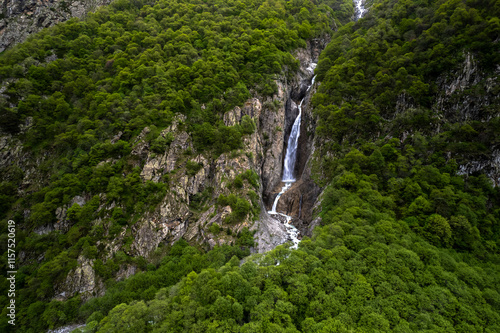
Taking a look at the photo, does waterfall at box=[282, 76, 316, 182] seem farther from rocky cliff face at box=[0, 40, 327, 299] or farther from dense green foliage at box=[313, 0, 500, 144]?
dense green foliage at box=[313, 0, 500, 144]

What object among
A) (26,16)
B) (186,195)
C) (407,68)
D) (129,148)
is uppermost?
(26,16)

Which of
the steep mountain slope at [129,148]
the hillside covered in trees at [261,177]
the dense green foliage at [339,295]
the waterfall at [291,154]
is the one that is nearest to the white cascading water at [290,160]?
the waterfall at [291,154]

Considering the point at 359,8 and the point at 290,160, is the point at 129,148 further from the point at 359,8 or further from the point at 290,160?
the point at 359,8

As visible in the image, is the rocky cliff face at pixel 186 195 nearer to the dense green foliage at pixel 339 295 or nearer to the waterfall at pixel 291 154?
the waterfall at pixel 291 154

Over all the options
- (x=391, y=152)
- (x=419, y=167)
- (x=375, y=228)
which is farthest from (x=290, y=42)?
(x=375, y=228)

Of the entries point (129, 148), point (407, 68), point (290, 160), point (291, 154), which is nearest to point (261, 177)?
point (290, 160)

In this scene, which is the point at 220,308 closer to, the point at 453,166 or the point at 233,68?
the point at 453,166
